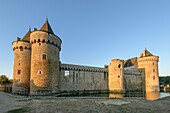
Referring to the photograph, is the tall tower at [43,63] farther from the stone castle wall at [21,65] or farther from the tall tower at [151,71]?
the tall tower at [151,71]

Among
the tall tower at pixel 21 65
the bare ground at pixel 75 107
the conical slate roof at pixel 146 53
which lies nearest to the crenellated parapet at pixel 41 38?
the tall tower at pixel 21 65

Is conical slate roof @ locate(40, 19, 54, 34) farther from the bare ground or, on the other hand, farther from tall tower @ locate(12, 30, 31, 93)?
the bare ground

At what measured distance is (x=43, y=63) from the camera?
60.8 feet

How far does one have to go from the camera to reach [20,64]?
21.2 metres

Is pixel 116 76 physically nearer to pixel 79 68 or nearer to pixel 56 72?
pixel 79 68

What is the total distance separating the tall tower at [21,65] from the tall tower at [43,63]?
3161mm

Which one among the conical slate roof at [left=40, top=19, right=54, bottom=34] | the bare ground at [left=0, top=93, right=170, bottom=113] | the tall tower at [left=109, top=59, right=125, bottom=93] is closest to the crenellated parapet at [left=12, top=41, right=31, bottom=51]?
the conical slate roof at [left=40, top=19, right=54, bottom=34]

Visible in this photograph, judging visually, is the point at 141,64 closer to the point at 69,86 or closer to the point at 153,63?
the point at 153,63

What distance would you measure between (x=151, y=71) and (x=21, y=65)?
34408 mm

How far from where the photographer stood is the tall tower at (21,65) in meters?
20.6

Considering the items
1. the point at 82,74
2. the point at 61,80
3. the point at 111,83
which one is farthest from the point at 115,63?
the point at 61,80

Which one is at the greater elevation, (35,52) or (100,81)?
(35,52)

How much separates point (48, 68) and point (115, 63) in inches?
711

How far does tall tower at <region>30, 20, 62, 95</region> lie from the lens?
17906 mm
